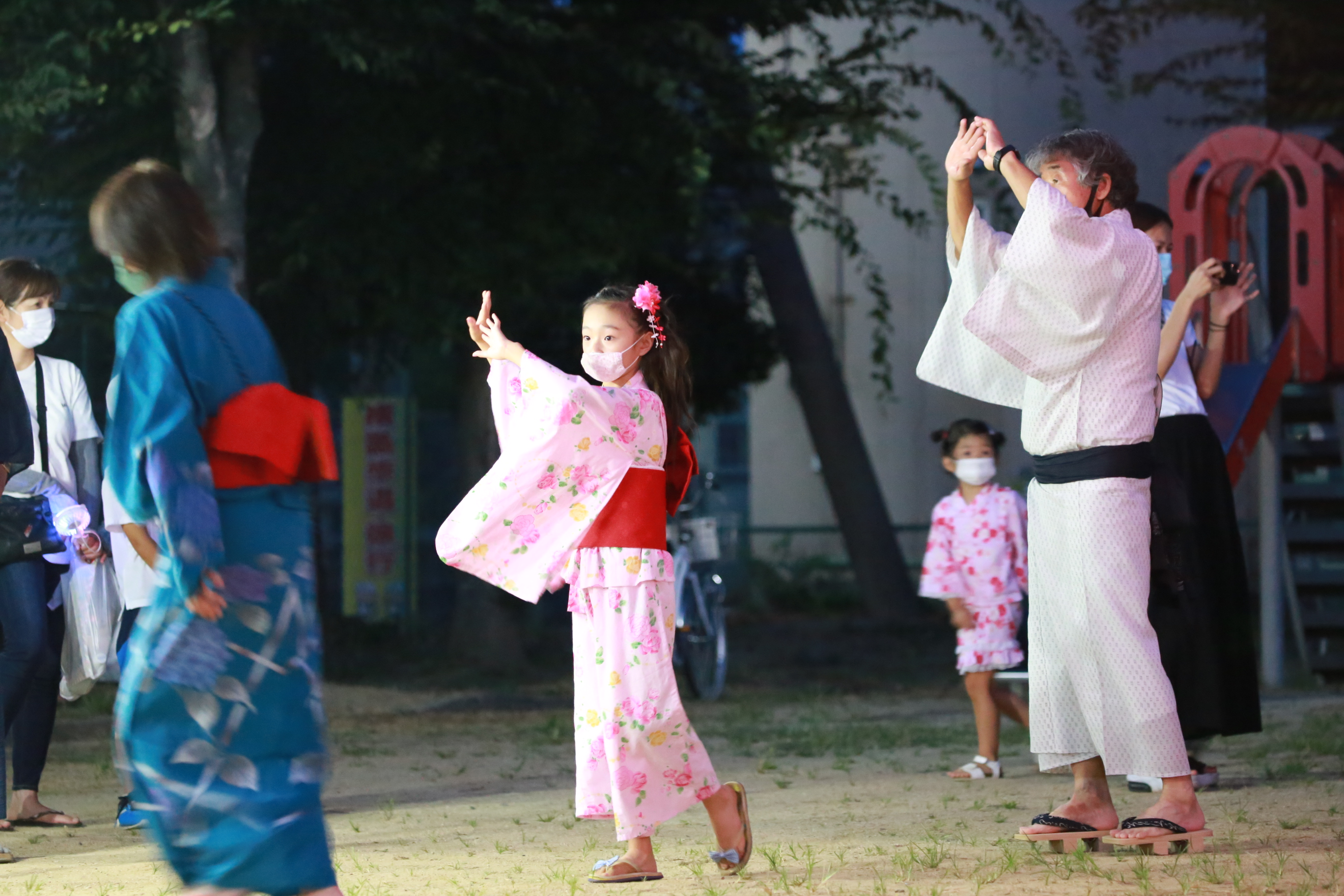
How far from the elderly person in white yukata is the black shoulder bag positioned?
2703 mm

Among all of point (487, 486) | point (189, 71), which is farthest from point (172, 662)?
point (189, 71)

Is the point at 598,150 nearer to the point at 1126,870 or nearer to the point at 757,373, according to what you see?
the point at 757,373

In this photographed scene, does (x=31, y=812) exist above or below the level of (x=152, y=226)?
below

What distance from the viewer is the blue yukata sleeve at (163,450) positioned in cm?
283

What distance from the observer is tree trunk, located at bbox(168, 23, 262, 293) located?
8.15 meters

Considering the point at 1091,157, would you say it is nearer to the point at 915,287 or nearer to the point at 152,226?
the point at 152,226

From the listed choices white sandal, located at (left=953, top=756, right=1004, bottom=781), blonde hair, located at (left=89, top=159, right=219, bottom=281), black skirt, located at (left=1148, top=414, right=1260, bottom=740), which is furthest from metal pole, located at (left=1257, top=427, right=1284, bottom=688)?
blonde hair, located at (left=89, top=159, right=219, bottom=281)

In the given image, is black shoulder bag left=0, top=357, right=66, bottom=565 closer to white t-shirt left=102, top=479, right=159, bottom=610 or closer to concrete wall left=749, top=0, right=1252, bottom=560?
white t-shirt left=102, top=479, right=159, bottom=610

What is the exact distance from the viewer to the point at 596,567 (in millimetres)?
3984

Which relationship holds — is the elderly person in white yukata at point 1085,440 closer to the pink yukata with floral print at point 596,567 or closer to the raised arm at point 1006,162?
the raised arm at point 1006,162

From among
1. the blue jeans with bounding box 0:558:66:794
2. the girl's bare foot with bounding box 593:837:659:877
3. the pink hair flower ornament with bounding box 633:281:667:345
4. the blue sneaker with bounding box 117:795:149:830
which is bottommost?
the blue sneaker with bounding box 117:795:149:830

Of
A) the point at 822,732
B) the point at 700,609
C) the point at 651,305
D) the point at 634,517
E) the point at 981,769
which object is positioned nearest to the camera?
the point at 634,517

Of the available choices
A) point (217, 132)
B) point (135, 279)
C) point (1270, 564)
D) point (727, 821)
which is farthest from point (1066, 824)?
point (217, 132)

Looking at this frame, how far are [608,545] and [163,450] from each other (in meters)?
1.39
